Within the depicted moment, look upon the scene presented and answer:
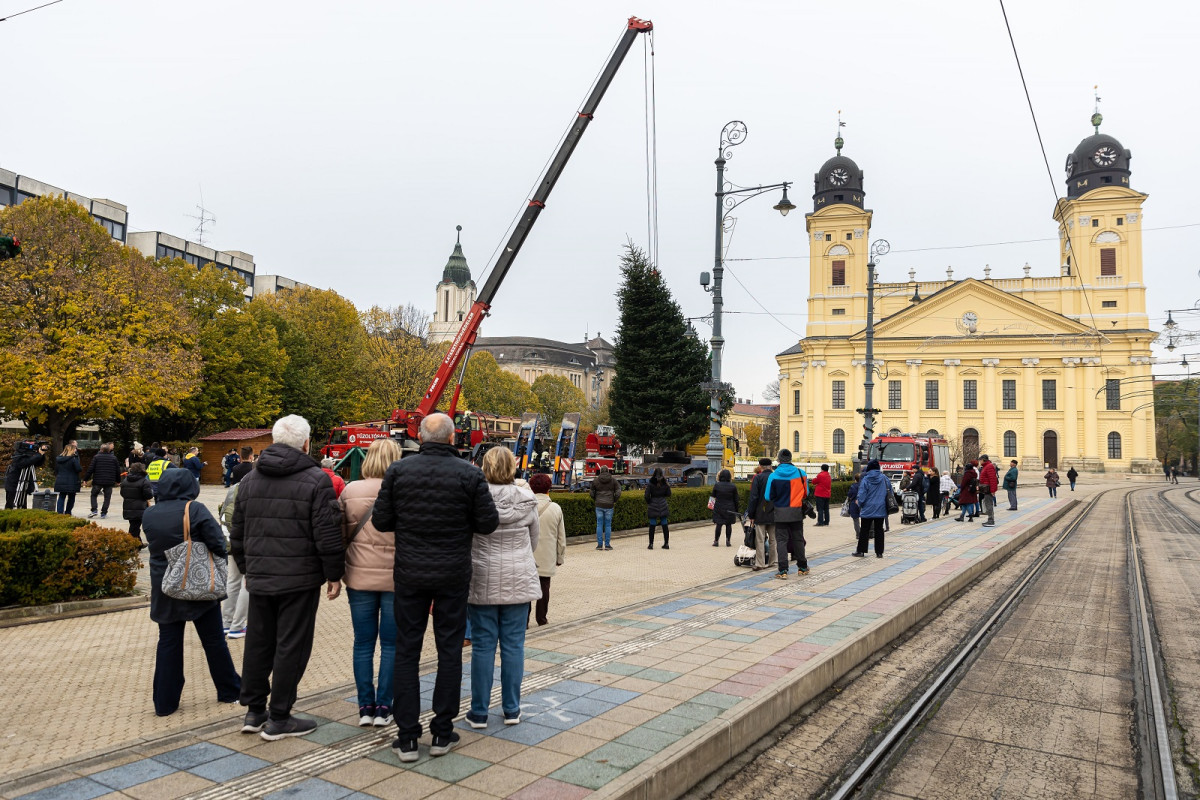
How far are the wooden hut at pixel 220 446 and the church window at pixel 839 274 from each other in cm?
5829

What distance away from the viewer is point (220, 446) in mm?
32719

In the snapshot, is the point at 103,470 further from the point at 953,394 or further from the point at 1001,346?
the point at 1001,346

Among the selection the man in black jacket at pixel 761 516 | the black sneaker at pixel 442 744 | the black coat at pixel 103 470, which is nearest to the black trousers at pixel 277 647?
the black sneaker at pixel 442 744

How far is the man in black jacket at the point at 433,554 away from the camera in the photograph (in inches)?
172

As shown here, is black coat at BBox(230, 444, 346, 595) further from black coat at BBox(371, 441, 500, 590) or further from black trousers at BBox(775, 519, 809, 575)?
black trousers at BBox(775, 519, 809, 575)

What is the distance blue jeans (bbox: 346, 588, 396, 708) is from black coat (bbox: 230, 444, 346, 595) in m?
0.25

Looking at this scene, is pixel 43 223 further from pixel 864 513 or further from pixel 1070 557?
pixel 1070 557

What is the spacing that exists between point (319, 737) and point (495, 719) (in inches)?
41.8

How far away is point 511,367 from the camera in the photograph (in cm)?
13700

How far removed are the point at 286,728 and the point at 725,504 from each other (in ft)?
38.9

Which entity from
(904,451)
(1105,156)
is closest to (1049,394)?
(1105,156)

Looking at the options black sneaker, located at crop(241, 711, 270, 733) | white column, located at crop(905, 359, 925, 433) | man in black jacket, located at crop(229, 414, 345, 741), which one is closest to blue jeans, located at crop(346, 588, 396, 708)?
man in black jacket, located at crop(229, 414, 345, 741)

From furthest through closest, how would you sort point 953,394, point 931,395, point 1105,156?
point 931,395 < point 953,394 < point 1105,156

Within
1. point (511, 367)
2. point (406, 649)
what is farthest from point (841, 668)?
point (511, 367)
